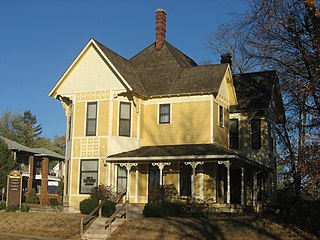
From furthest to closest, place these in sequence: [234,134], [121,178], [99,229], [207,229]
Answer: [234,134]
[121,178]
[99,229]
[207,229]

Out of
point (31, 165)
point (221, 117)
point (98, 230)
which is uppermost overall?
point (221, 117)

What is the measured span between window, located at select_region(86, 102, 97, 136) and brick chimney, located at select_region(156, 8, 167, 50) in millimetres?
7591

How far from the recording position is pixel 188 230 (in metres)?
19.8

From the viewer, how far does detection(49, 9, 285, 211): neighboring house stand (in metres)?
27.3

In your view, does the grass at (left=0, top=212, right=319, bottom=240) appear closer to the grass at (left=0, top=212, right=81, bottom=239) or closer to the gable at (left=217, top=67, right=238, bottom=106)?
the grass at (left=0, top=212, right=81, bottom=239)

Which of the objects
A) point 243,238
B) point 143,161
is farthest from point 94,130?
point 243,238

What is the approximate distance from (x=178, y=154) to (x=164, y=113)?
4268mm

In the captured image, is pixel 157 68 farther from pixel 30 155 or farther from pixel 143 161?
pixel 30 155

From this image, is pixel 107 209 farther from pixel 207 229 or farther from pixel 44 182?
pixel 44 182

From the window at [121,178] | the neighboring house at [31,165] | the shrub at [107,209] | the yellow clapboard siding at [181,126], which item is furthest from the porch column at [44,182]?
the shrub at [107,209]

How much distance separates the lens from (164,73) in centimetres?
3120

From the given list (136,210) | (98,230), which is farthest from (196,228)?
(136,210)

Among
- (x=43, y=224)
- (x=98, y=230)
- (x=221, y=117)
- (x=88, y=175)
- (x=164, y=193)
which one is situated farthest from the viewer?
(x=221, y=117)

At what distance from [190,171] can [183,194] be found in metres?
1.40
